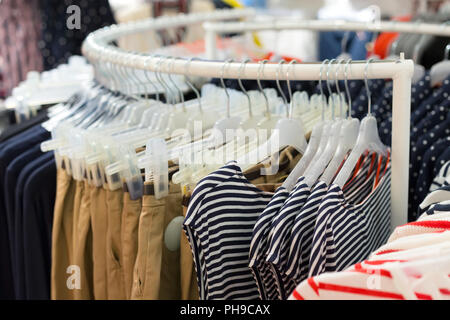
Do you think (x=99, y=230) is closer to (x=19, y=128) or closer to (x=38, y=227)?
(x=38, y=227)

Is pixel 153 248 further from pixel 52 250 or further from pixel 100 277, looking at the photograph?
pixel 52 250

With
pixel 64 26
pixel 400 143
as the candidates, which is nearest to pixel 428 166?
pixel 400 143

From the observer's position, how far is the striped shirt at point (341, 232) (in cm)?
76

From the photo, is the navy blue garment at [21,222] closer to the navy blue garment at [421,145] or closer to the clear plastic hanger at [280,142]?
the clear plastic hanger at [280,142]

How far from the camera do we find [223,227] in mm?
827

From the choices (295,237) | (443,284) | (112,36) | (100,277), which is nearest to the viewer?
(443,284)

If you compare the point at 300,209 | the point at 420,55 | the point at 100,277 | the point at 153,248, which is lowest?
the point at 100,277

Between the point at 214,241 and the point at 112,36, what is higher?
the point at 112,36

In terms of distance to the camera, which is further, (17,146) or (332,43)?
(332,43)

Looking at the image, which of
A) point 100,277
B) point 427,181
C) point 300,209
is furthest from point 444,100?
point 100,277

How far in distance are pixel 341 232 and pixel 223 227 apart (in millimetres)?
175

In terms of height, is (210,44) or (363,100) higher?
(210,44)
